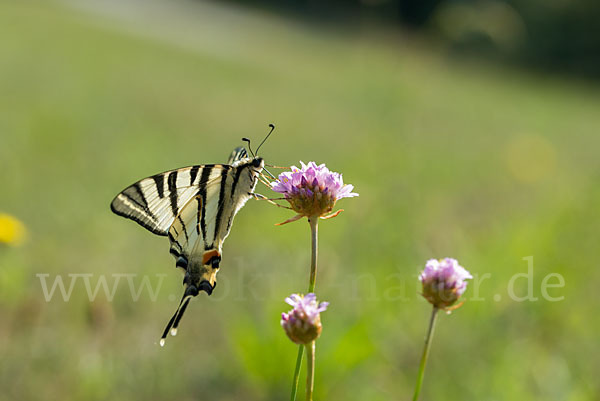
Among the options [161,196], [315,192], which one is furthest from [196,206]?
[315,192]

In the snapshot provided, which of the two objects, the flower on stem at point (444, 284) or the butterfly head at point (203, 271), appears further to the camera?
the butterfly head at point (203, 271)

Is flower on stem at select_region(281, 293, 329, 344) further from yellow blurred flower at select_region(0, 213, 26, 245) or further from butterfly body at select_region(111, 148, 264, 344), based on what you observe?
yellow blurred flower at select_region(0, 213, 26, 245)

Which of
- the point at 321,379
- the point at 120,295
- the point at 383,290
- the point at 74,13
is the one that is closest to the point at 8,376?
the point at 120,295

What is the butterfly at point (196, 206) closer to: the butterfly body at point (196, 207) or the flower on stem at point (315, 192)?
the butterfly body at point (196, 207)

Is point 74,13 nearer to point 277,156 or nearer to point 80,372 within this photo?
point 277,156

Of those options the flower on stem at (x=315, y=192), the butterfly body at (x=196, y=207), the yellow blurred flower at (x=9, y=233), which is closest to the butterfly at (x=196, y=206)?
the butterfly body at (x=196, y=207)

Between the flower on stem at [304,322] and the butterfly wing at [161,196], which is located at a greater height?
the butterfly wing at [161,196]
